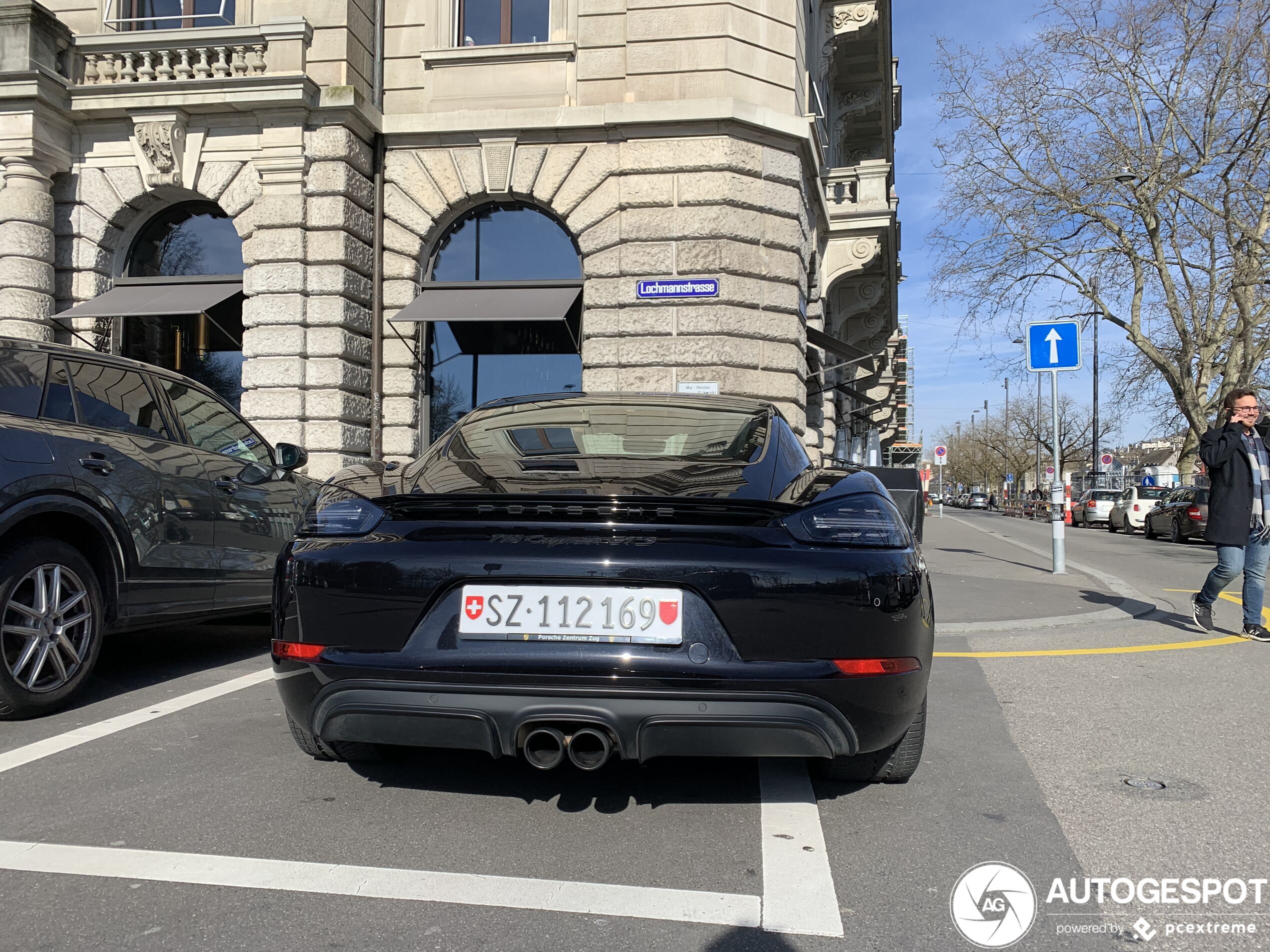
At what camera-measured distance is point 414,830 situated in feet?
8.77

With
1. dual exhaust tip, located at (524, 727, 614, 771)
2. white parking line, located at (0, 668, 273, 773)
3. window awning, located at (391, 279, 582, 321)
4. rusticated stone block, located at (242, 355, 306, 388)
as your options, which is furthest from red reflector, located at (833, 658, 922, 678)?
rusticated stone block, located at (242, 355, 306, 388)

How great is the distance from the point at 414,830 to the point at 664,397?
2.07 meters

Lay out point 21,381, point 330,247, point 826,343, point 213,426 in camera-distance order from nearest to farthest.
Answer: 1. point 21,381
2. point 213,426
3. point 330,247
4. point 826,343

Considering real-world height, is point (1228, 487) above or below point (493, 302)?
below

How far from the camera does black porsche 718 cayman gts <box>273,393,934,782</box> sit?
2.42 meters

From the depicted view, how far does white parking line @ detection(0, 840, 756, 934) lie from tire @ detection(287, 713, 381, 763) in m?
0.67

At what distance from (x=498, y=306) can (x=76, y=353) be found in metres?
8.60

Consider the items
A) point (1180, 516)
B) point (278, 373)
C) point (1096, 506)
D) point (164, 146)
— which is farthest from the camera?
point (1096, 506)

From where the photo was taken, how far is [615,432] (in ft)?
11.2

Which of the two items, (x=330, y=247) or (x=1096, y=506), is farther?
(x=1096, y=506)

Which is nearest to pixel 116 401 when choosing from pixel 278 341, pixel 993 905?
pixel 993 905

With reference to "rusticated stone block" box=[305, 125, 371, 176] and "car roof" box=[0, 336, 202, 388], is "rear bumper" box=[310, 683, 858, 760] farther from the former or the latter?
"rusticated stone block" box=[305, 125, 371, 176]

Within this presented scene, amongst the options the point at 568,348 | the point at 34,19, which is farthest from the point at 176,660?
the point at 34,19
